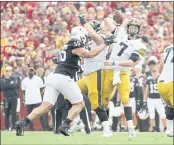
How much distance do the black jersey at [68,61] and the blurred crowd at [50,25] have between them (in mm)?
6859

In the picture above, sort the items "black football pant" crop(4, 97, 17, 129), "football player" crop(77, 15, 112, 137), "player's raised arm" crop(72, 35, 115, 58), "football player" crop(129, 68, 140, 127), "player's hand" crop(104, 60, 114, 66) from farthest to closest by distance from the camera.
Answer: "football player" crop(129, 68, 140, 127) < "black football pant" crop(4, 97, 17, 129) < "football player" crop(77, 15, 112, 137) < "player's hand" crop(104, 60, 114, 66) < "player's raised arm" crop(72, 35, 115, 58)

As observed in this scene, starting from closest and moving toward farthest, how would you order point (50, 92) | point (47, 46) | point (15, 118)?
point (50, 92) < point (15, 118) < point (47, 46)

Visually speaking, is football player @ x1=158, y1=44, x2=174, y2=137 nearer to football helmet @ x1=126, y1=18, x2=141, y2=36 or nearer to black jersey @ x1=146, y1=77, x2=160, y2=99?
football helmet @ x1=126, y1=18, x2=141, y2=36

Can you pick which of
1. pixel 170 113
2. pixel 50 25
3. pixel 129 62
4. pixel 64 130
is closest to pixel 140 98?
pixel 50 25

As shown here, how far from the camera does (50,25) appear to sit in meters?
22.3

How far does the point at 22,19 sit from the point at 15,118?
540 centimetres

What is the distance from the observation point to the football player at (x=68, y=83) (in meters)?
11.5

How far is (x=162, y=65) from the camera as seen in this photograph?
11930mm

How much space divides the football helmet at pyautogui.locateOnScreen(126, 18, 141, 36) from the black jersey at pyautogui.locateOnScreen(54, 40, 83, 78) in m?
1.38

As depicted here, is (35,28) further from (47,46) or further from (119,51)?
(119,51)

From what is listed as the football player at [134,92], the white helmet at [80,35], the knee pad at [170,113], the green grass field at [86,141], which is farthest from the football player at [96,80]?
the football player at [134,92]

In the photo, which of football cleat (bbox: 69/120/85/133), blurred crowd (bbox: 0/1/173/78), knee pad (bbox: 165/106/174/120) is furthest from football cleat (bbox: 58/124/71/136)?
blurred crowd (bbox: 0/1/173/78)

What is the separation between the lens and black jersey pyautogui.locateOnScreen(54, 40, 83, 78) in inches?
460

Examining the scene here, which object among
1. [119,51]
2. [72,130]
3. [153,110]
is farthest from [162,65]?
[153,110]
